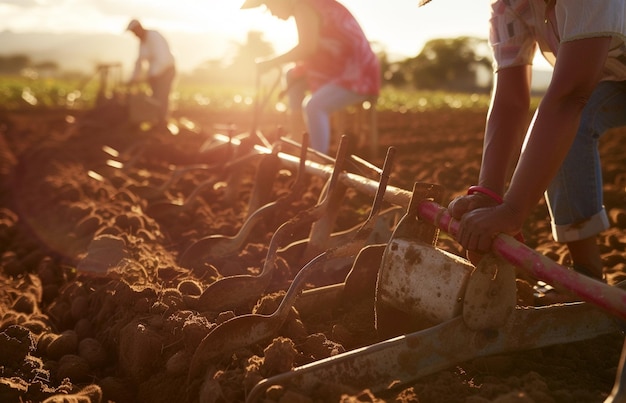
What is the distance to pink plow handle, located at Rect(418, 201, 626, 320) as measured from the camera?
1.62m

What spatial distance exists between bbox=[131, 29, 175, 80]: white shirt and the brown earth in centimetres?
514

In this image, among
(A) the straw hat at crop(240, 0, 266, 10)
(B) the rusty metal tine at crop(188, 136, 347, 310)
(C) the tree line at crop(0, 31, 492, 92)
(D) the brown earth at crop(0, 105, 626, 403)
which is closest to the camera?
(D) the brown earth at crop(0, 105, 626, 403)

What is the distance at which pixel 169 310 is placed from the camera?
2.40 meters

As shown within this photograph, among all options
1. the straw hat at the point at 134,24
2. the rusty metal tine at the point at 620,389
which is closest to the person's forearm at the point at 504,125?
the rusty metal tine at the point at 620,389

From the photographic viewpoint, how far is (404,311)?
2.12 meters

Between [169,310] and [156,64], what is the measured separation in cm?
891

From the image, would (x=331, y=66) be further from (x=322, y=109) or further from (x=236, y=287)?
(x=236, y=287)

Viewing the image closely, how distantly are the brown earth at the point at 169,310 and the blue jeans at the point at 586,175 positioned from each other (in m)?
0.47

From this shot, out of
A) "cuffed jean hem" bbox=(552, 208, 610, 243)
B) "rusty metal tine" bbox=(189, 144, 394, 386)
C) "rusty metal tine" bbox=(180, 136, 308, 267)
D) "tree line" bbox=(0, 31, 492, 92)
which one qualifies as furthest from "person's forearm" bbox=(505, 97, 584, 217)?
"tree line" bbox=(0, 31, 492, 92)

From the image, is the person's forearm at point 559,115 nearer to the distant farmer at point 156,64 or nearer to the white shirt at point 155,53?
the distant farmer at point 156,64

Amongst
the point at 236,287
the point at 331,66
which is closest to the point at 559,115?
the point at 236,287

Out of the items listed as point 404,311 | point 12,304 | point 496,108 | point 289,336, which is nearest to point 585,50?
point 496,108

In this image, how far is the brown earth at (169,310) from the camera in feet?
6.38

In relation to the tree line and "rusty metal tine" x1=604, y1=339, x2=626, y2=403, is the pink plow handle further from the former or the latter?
the tree line
